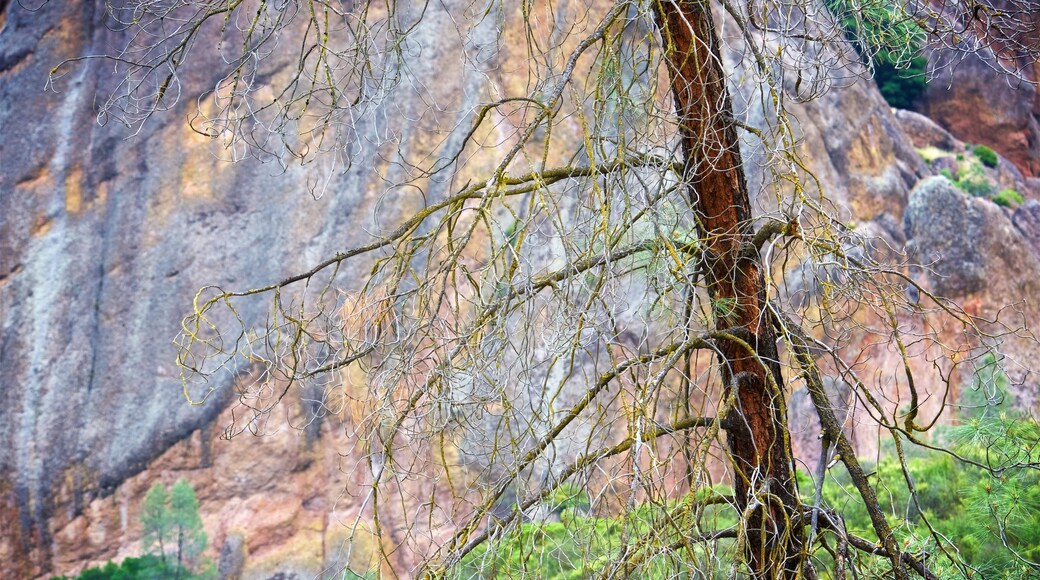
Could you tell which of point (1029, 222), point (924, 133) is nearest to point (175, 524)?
point (924, 133)

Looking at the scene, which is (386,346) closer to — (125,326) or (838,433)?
(838,433)

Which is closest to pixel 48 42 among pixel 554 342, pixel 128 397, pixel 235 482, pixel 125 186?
pixel 125 186

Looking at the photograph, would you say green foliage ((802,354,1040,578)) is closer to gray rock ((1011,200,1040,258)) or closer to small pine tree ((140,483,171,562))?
gray rock ((1011,200,1040,258))

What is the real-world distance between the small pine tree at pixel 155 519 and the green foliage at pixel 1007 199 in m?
8.24

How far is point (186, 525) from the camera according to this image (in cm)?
755

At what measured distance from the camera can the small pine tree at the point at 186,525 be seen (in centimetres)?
745

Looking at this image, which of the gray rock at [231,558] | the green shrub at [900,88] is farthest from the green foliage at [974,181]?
the gray rock at [231,558]

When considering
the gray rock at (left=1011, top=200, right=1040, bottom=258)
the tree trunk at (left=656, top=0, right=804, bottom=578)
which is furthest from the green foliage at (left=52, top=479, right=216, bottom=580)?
the gray rock at (left=1011, top=200, right=1040, bottom=258)

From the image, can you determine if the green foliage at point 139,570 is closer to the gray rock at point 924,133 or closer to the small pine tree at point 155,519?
the small pine tree at point 155,519

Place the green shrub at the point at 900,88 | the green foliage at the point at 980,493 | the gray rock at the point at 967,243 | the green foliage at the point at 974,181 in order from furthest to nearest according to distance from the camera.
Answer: the green shrub at the point at 900,88, the green foliage at the point at 974,181, the gray rock at the point at 967,243, the green foliage at the point at 980,493

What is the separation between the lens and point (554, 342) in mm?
2236

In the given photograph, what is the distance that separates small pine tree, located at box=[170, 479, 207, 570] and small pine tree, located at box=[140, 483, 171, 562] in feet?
0.15

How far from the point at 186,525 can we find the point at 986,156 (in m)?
8.56

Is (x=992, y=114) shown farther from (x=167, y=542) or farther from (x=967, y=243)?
(x=167, y=542)
